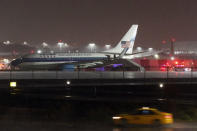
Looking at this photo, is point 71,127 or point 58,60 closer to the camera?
point 71,127

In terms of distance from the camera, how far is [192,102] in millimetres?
25938

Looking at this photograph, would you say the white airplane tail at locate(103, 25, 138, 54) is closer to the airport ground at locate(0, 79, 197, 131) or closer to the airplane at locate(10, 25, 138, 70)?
the airplane at locate(10, 25, 138, 70)

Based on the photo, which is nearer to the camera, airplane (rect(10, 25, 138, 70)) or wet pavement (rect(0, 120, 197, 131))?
wet pavement (rect(0, 120, 197, 131))

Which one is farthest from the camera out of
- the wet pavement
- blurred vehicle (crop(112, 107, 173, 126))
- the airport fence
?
the airport fence

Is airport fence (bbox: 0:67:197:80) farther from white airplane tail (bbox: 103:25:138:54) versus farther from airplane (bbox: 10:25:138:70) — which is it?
white airplane tail (bbox: 103:25:138:54)

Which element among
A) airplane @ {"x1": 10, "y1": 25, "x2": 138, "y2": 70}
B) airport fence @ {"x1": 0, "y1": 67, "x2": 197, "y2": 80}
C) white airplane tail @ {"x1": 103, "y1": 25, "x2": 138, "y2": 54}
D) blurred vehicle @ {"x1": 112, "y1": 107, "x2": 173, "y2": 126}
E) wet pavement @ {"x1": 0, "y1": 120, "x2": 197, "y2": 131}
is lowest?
wet pavement @ {"x1": 0, "y1": 120, "x2": 197, "y2": 131}

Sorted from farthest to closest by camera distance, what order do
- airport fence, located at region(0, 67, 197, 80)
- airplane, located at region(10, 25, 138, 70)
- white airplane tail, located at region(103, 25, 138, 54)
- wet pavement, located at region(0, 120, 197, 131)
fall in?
white airplane tail, located at region(103, 25, 138, 54)
airplane, located at region(10, 25, 138, 70)
airport fence, located at region(0, 67, 197, 80)
wet pavement, located at region(0, 120, 197, 131)

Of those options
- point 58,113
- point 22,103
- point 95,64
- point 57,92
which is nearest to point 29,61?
point 95,64

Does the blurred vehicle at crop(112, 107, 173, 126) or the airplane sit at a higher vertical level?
the airplane

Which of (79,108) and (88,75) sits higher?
(88,75)

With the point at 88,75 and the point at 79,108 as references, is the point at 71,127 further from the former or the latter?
the point at 88,75

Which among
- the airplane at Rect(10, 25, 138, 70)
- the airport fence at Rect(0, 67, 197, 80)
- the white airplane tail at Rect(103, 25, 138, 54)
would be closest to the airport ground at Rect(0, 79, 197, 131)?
the airport fence at Rect(0, 67, 197, 80)

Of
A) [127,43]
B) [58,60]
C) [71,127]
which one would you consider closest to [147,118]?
[71,127]

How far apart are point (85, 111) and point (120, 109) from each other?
2.40 metres
